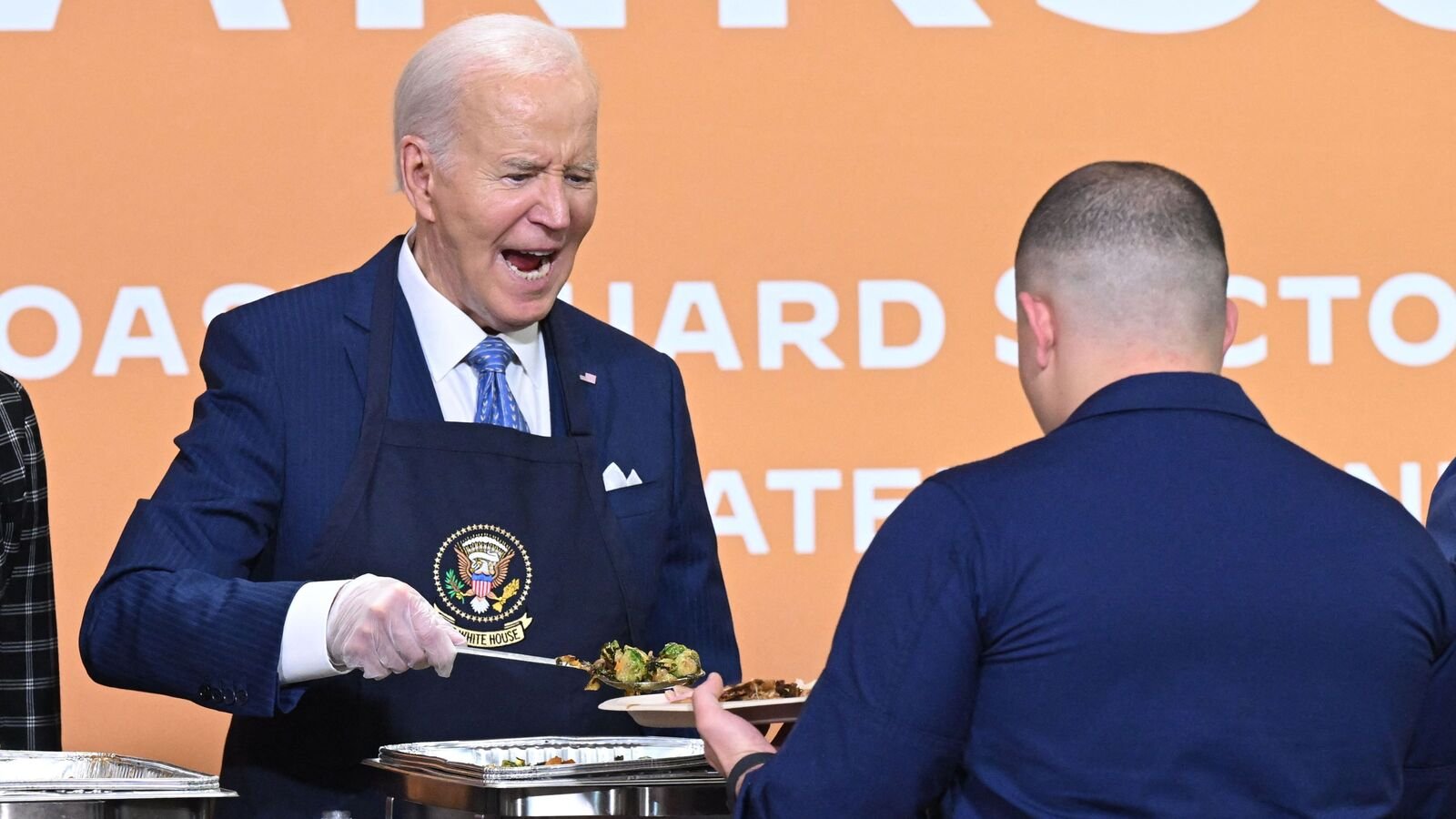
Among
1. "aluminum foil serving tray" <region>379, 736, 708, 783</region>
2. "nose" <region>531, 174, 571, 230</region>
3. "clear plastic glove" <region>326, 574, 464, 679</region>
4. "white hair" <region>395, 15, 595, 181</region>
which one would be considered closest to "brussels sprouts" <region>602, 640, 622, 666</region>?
"aluminum foil serving tray" <region>379, 736, 708, 783</region>

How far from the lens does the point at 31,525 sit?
218 cm

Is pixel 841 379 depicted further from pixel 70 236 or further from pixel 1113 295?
pixel 1113 295

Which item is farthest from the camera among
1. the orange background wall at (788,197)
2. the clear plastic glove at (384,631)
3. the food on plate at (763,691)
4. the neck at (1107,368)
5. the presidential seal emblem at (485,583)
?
the orange background wall at (788,197)

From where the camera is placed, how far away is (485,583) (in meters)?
2.00

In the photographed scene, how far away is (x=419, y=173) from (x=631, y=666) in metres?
0.63

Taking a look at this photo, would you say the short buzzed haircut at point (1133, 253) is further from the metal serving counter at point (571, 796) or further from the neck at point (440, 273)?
the neck at point (440, 273)

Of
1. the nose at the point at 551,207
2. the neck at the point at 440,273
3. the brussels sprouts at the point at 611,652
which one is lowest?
the brussels sprouts at the point at 611,652

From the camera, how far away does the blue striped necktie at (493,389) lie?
6.90 feet

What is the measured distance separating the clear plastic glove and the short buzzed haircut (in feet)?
2.08

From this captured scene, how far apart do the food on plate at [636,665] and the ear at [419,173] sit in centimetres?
54

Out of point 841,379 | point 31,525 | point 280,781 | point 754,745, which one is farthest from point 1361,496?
point 841,379

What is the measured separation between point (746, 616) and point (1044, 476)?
5.82 ft

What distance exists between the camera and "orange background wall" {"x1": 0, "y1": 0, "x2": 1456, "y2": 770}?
300cm

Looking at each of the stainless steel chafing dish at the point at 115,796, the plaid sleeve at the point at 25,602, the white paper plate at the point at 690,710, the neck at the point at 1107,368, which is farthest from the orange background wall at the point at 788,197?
the neck at the point at 1107,368
